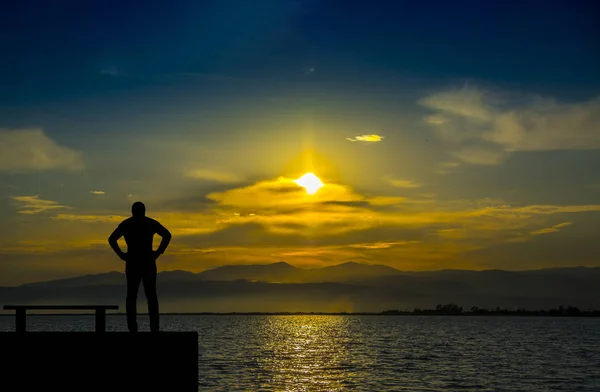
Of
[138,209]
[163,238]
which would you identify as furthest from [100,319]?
[138,209]

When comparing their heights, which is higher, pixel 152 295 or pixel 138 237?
pixel 138 237

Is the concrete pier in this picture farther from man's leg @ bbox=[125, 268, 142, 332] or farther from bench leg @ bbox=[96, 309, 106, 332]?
man's leg @ bbox=[125, 268, 142, 332]

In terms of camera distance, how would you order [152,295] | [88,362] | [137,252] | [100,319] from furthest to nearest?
1. [152,295]
2. [137,252]
3. [100,319]
4. [88,362]

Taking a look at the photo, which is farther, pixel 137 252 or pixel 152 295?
pixel 152 295

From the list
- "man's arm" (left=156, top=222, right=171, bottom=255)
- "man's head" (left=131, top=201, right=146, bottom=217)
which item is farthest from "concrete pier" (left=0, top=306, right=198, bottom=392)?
"man's head" (left=131, top=201, right=146, bottom=217)

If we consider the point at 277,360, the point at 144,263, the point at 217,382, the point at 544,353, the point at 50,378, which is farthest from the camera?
the point at 544,353

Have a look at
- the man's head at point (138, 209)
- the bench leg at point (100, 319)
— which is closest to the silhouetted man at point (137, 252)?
the man's head at point (138, 209)

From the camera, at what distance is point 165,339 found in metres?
16.0

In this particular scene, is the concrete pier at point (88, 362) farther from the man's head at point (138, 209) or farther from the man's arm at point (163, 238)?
the man's head at point (138, 209)

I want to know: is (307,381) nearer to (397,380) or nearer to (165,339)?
(397,380)

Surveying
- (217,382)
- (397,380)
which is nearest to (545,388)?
(397,380)

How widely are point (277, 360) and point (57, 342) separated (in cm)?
6127

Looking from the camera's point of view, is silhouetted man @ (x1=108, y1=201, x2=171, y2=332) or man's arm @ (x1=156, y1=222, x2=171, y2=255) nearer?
silhouetted man @ (x1=108, y1=201, x2=171, y2=332)

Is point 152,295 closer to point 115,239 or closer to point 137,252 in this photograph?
point 137,252
